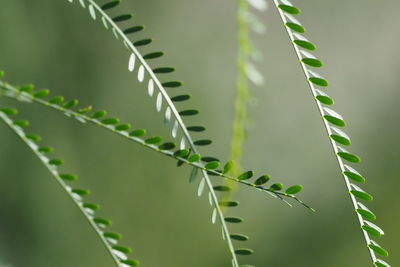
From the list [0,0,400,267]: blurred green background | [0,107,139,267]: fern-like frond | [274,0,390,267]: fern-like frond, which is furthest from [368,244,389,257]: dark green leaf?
[0,0,400,267]: blurred green background

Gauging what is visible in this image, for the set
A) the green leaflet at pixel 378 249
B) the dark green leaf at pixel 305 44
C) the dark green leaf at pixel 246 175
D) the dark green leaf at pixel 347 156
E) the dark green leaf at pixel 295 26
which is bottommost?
the green leaflet at pixel 378 249

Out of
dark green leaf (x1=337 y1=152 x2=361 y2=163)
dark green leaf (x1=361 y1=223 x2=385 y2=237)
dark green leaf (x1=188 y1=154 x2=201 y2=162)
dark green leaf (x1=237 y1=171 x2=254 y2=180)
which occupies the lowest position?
dark green leaf (x1=361 y1=223 x2=385 y2=237)

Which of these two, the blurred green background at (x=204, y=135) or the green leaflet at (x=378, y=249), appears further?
the blurred green background at (x=204, y=135)

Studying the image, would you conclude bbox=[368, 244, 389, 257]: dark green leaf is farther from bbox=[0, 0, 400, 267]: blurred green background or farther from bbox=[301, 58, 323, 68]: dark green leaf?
bbox=[0, 0, 400, 267]: blurred green background

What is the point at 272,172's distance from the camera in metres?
1.39

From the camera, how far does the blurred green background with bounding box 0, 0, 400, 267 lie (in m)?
1.27

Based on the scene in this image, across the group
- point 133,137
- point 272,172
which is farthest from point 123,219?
point 133,137

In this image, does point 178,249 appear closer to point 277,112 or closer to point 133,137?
point 277,112

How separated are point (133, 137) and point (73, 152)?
106 cm

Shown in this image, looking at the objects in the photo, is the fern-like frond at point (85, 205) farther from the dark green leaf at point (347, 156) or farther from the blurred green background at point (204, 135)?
the blurred green background at point (204, 135)

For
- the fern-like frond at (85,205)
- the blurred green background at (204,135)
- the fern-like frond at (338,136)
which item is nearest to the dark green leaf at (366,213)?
the fern-like frond at (338,136)

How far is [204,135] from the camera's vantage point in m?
1.36

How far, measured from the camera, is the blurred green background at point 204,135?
127 cm

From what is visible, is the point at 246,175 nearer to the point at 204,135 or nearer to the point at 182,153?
the point at 182,153
